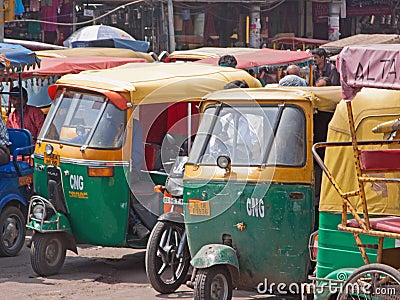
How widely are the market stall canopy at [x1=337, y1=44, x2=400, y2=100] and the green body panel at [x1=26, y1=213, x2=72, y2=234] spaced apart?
3915 millimetres

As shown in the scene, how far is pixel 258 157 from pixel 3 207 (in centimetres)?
381

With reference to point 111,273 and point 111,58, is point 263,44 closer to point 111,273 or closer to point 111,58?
point 111,58

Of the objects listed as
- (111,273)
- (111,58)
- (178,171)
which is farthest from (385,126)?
(111,58)

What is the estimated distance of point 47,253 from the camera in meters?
8.89

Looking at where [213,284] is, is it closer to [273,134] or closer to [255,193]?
[255,193]

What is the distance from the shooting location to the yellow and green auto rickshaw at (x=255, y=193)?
696 cm

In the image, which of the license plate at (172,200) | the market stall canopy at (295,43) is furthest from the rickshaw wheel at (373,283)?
the market stall canopy at (295,43)

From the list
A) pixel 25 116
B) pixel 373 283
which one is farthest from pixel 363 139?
pixel 25 116

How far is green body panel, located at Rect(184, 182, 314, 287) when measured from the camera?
22.8 feet

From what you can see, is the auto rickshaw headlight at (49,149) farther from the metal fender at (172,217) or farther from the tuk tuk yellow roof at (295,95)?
the tuk tuk yellow roof at (295,95)

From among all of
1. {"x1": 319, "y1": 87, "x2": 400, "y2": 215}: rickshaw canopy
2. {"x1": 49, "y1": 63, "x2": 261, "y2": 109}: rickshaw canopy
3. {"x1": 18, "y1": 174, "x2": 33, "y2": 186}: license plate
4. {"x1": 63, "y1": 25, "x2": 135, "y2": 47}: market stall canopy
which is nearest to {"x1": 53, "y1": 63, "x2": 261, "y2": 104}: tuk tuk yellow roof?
{"x1": 49, "y1": 63, "x2": 261, "y2": 109}: rickshaw canopy

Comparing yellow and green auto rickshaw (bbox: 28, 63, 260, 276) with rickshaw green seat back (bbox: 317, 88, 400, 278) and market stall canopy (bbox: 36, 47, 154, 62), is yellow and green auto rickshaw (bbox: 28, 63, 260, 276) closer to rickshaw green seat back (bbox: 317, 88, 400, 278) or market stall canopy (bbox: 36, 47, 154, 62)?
rickshaw green seat back (bbox: 317, 88, 400, 278)

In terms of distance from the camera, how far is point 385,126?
6.12m

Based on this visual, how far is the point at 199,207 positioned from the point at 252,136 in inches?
28.8
